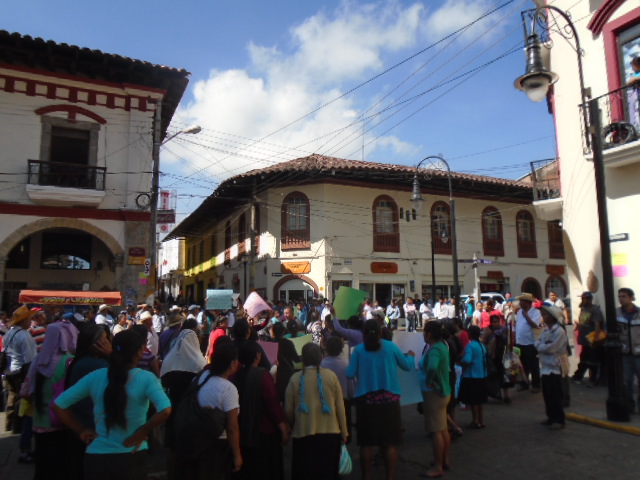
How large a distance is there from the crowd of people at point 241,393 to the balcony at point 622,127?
3271 millimetres

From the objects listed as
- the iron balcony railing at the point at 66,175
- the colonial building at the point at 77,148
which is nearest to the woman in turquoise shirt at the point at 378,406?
the colonial building at the point at 77,148

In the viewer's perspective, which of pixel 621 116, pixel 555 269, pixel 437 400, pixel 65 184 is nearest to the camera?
pixel 437 400

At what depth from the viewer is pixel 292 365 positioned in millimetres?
5480

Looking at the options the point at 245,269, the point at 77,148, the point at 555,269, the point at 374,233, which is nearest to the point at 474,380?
the point at 77,148

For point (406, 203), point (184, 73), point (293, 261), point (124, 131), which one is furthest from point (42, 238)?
point (406, 203)

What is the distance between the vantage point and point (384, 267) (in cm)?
2459

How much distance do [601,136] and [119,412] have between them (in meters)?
9.46

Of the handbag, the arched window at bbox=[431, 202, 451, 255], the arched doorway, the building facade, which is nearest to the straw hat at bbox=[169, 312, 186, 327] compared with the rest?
the handbag

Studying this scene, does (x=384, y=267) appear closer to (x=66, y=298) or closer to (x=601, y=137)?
(x=66, y=298)

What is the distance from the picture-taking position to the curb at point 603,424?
6327mm

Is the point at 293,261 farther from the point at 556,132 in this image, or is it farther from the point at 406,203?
the point at 556,132

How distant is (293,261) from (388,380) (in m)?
19.2

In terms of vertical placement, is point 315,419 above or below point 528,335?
below

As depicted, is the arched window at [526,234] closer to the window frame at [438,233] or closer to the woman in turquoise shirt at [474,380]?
the window frame at [438,233]
